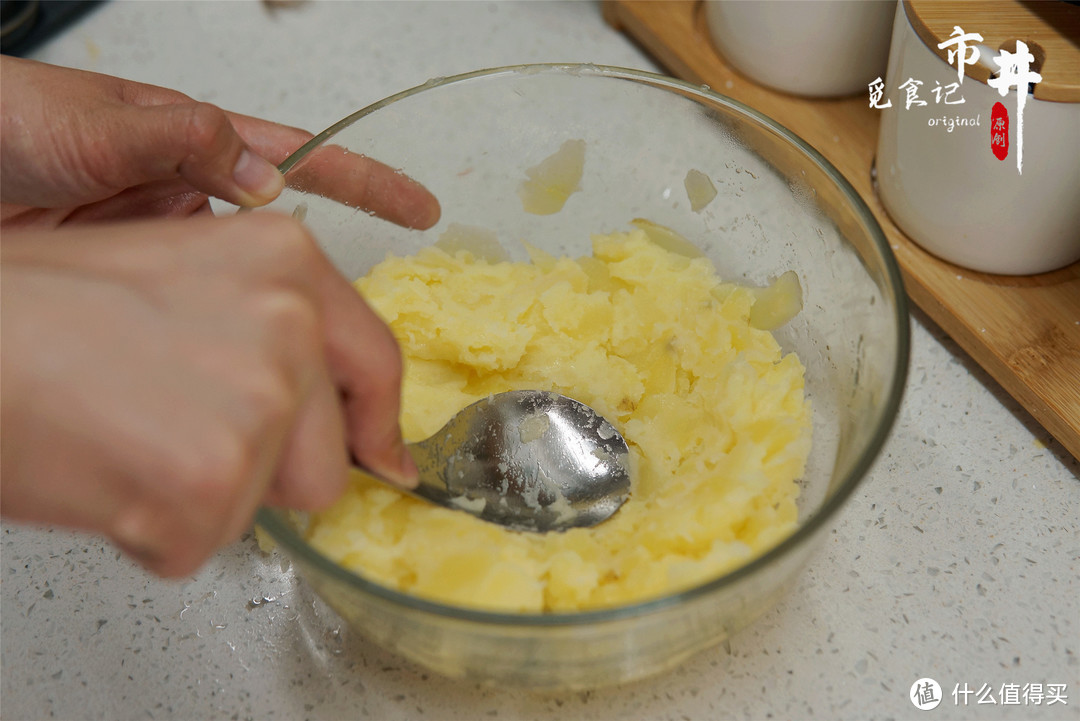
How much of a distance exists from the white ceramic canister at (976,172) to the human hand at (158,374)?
66cm

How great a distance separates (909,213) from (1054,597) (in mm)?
431

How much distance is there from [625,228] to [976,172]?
1.19 feet

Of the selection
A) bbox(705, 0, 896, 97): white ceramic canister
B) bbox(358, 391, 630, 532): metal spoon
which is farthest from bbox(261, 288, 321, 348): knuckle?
bbox(705, 0, 896, 97): white ceramic canister

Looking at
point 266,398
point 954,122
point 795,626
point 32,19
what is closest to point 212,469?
point 266,398

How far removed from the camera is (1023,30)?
2.67 feet

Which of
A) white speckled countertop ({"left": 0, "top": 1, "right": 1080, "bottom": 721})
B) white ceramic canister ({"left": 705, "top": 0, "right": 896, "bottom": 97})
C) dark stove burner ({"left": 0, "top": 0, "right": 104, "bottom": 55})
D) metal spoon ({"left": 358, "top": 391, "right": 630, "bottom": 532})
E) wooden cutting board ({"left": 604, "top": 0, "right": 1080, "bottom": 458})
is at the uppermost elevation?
white ceramic canister ({"left": 705, "top": 0, "right": 896, "bottom": 97})

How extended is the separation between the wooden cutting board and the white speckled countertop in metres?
0.04

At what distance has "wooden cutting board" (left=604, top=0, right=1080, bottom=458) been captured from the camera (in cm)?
87

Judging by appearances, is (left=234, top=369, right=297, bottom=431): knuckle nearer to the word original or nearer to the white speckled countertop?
the white speckled countertop

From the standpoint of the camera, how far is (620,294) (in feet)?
2.97

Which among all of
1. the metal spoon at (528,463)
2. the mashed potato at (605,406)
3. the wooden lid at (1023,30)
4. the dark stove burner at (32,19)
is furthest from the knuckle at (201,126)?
the dark stove burner at (32,19)

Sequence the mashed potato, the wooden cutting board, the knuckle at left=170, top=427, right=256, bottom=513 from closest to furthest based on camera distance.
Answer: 1. the knuckle at left=170, top=427, right=256, bottom=513
2. the mashed potato
3. the wooden cutting board

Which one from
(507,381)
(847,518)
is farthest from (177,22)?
(847,518)

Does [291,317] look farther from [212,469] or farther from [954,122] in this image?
[954,122]
